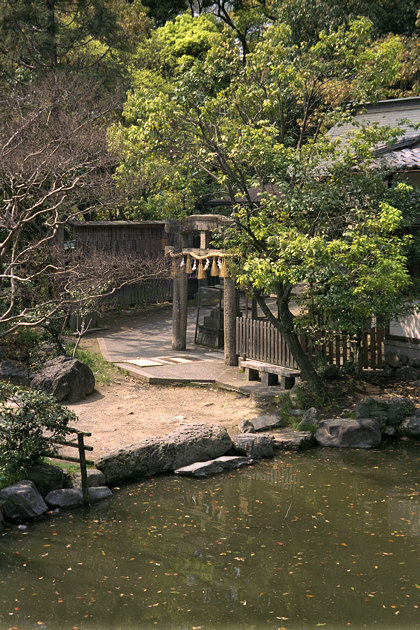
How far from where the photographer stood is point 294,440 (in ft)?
43.5

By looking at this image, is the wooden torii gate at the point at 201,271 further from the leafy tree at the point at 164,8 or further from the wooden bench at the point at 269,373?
the leafy tree at the point at 164,8

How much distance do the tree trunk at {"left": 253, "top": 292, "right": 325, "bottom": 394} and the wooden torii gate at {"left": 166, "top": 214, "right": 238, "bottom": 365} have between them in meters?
2.12

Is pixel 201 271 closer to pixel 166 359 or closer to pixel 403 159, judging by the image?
pixel 166 359

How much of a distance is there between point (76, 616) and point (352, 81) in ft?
38.4

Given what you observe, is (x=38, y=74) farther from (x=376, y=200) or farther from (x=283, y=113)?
(x=376, y=200)

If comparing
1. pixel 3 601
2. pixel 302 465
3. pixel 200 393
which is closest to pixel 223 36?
pixel 200 393

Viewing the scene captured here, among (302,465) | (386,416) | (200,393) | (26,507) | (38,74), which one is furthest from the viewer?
(38,74)

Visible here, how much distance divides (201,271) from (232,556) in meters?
9.49

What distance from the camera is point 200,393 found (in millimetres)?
16234

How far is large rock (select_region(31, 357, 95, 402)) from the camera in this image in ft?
49.8

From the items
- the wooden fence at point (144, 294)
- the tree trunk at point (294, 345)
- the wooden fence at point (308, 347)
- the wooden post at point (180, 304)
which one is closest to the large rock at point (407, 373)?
the wooden fence at point (308, 347)

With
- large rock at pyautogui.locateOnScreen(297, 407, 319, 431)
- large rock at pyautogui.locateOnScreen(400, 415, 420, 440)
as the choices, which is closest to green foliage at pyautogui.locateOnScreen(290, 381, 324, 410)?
large rock at pyautogui.locateOnScreen(297, 407, 319, 431)

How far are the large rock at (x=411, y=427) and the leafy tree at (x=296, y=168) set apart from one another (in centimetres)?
199

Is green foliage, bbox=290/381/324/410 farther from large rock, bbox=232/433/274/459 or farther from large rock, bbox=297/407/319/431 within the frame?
large rock, bbox=232/433/274/459
